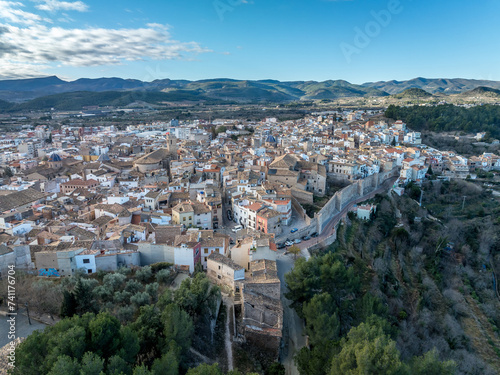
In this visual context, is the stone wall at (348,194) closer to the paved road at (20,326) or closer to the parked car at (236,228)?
the parked car at (236,228)

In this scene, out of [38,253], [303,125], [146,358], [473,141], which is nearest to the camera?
[146,358]

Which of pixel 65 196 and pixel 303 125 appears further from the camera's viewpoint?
pixel 303 125

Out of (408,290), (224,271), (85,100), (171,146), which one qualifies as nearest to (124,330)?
(224,271)

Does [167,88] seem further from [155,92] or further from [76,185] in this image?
[76,185]

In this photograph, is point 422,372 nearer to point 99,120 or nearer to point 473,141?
point 473,141

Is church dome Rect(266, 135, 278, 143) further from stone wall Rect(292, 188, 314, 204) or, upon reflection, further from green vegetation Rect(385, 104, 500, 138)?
green vegetation Rect(385, 104, 500, 138)

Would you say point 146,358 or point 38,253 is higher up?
point 38,253

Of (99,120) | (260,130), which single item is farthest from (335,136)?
(99,120)

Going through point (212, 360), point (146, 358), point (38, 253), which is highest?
point (38, 253)

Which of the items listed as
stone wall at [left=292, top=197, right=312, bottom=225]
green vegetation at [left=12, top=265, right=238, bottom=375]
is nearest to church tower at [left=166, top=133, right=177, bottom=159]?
stone wall at [left=292, top=197, right=312, bottom=225]
